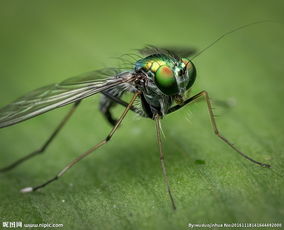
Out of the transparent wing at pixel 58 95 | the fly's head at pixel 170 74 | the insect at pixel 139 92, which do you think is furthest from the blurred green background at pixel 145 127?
the transparent wing at pixel 58 95

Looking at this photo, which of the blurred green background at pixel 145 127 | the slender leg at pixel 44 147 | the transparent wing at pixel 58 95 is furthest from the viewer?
the slender leg at pixel 44 147

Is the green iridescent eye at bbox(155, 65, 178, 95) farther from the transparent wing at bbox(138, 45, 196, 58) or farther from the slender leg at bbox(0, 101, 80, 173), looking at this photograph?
the slender leg at bbox(0, 101, 80, 173)

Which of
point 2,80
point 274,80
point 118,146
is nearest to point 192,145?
point 118,146

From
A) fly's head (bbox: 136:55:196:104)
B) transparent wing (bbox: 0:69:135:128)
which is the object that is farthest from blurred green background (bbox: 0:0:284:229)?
transparent wing (bbox: 0:69:135:128)

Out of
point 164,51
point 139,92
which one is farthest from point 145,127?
point 164,51

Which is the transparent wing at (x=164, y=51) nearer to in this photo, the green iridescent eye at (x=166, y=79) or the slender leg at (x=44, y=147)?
the green iridescent eye at (x=166, y=79)

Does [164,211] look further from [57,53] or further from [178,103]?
[57,53]
